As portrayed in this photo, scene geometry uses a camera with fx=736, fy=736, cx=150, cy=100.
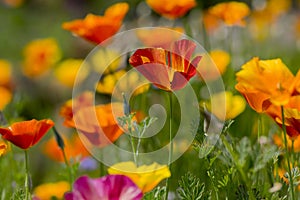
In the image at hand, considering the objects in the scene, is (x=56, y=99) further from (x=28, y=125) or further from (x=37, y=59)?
(x=28, y=125)

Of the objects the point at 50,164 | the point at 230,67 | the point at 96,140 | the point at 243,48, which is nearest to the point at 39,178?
the point at 50,164

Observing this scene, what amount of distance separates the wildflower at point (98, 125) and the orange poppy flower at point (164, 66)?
193 millimetres

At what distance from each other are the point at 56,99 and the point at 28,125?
3576 mm

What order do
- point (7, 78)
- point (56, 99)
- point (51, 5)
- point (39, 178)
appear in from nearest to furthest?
1. point (39, 178)
2. point (7, 78)
3. point (56, 99)
4. point (51, 5)

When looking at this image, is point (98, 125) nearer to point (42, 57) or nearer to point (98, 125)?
point (98, 125)

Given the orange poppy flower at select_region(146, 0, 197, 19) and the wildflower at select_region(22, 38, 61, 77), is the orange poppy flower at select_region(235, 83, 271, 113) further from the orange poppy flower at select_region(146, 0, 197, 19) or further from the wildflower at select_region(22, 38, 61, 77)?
the wildflower at select_region(22, 38, 61, 77)

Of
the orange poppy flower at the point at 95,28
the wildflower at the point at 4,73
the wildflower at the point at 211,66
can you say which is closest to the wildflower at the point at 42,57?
the wildflower at the point at 4,73

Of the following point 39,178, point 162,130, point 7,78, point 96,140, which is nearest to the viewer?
point 96,140

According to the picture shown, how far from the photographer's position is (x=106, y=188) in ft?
3.22

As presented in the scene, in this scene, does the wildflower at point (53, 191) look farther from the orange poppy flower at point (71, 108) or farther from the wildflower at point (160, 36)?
the wildflower at point (160, 36)

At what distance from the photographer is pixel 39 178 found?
9.53 feet

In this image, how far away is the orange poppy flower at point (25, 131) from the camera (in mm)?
1172

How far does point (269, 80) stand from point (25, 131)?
39 centimetres

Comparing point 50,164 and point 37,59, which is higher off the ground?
point 37,59
